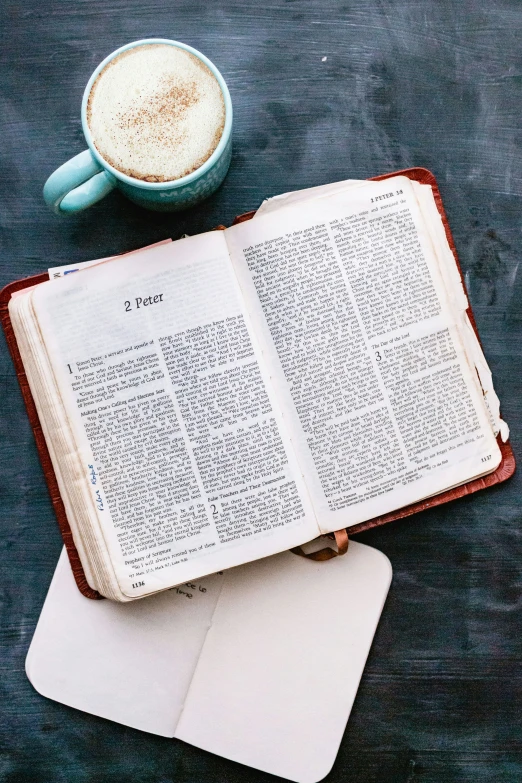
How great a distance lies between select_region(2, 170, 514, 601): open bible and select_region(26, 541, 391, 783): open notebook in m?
0.05

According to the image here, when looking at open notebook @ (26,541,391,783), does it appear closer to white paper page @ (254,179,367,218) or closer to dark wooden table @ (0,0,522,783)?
dark wooden table @ (0,0,522,783)

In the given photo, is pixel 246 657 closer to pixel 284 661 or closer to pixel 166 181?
pixel 284 661

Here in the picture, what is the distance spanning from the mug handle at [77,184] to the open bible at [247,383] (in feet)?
0.20

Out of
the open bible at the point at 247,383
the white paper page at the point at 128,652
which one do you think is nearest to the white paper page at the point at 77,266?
the open bible at the point at 247,383

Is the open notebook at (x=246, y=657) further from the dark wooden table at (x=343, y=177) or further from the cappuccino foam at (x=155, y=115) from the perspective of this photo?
the cappuccino foam at (x=155, y=115)

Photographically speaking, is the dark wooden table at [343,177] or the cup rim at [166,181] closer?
the cup rim at [166,181]

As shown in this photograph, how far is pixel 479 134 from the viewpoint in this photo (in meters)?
0.62

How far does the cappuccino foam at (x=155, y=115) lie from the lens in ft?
1.67

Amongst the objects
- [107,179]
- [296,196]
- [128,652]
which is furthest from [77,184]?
[128,652]

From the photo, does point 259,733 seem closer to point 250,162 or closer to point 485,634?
point 485,634

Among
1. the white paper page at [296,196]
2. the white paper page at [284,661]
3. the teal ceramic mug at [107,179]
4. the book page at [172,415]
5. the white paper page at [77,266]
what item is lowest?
the white paper page at [284,661]

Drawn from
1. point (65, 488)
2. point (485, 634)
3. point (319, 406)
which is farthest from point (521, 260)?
point (65, 488)

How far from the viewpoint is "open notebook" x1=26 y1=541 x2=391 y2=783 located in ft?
1.98

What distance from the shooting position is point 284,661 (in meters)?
0.61
